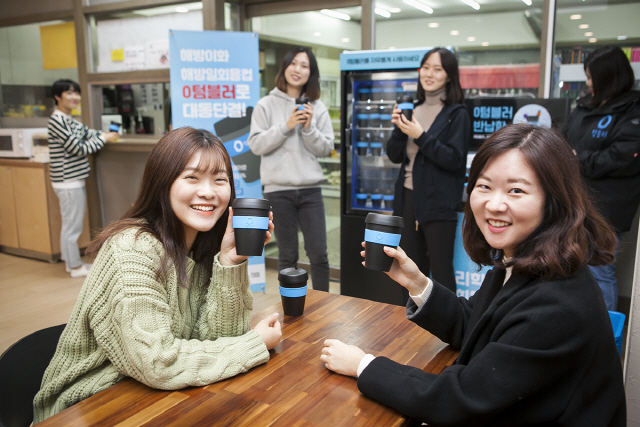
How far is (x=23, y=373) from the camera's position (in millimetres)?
1360

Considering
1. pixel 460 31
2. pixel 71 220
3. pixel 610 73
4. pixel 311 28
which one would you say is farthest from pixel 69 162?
pixel 610 73

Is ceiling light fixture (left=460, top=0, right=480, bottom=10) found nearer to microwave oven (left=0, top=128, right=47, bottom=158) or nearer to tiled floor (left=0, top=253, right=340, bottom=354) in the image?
tiled floor (left=0, top=253, right=340, bottom=354)

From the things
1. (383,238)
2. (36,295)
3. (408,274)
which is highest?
(383,238)

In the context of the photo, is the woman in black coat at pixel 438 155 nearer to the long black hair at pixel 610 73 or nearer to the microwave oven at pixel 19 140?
the long black hair at pixel 610 73

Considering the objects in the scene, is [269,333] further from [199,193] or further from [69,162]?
[69,162]

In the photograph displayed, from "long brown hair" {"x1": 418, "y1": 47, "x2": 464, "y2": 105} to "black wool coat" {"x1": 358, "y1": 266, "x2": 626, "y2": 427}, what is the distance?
1.94 metres

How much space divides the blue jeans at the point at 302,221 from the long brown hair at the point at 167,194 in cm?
188

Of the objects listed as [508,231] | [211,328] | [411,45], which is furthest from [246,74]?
[508,231]

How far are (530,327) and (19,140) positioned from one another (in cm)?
543

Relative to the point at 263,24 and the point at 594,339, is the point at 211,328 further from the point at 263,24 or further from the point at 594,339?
the point at 263,24

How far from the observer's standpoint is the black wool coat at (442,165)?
284cm

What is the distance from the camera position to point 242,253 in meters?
1.35

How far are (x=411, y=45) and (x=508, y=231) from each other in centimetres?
320

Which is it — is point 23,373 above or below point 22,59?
below
